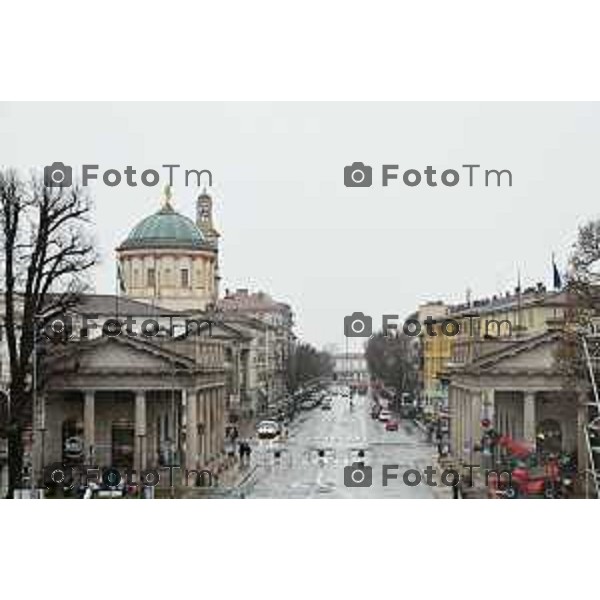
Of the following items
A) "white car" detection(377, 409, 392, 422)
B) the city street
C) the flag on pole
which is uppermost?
the flag on pole

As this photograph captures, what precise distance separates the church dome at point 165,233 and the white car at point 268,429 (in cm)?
250

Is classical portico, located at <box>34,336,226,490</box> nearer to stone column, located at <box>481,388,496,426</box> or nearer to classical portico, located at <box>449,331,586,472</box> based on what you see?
classical portico, located at <box>449,331,586,472</box>

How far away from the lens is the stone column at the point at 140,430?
12305mm

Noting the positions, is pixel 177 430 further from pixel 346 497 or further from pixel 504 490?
pixel 504 490

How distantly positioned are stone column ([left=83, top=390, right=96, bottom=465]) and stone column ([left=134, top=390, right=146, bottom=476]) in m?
0.47

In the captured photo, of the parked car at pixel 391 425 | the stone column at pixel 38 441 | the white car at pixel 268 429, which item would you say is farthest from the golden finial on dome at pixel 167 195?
the parked car at pixel 391 425

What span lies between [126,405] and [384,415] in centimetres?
455

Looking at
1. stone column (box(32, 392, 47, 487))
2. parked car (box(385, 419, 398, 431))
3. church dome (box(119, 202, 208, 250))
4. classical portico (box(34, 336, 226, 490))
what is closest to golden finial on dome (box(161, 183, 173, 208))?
church dome (box(119, 202, 208, 250))

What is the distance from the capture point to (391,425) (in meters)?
15.1

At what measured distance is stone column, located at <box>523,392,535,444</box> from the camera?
40.0 feet

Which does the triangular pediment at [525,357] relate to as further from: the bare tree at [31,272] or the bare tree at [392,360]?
the bare tree at [31,272]

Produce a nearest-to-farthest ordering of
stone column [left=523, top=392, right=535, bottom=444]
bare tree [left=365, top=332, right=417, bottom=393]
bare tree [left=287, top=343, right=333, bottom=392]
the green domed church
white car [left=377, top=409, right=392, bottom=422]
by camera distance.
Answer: the green domed church < stone column [left=523, top=392, right=535, bottom=444] < bare tree [left=365, top=332, right=417, bottom=393] < bare tree [left=287, top=343, right=333, bottom=392] < white car [left=377, top=409, right=392, bottom=422]

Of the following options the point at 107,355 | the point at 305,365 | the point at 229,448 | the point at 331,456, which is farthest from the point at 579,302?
the point at 107,355

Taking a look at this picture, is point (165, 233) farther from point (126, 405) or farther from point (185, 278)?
point (126, 405)
